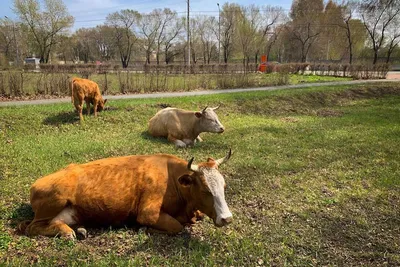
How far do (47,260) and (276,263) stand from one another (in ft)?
8.58

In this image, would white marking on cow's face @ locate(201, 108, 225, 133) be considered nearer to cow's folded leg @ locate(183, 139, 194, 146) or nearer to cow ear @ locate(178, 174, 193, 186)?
cow's folded leg @ locate(183, 139, 194, 146)

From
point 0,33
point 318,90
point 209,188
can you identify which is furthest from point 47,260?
point 0,33

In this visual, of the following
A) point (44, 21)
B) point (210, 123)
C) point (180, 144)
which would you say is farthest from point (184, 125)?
→ point (44, 21)

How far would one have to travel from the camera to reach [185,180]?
14.3ft

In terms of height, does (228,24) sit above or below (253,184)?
above

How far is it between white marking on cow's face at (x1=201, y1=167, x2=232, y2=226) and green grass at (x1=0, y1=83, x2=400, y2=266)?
0.46m

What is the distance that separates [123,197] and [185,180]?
0.89 m

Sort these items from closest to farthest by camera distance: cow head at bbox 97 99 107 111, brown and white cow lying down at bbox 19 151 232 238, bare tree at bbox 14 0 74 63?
1. brown and white cow lying down at bbox 19 151 232 238
2. cow head at bbox 97 99 107 111
3. bare tree at bbox 14 0 74 63

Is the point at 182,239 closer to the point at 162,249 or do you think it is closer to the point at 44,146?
the point at 162,249

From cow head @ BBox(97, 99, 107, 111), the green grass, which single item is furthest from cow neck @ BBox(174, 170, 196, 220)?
cow head @ BBox(97, 99, 107, 111)

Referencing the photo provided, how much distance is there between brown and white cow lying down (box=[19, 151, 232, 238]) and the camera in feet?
13.9

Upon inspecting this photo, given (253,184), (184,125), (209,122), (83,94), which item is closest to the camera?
(253,184)

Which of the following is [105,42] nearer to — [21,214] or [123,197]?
[21,214]

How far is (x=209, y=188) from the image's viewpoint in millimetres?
4094
